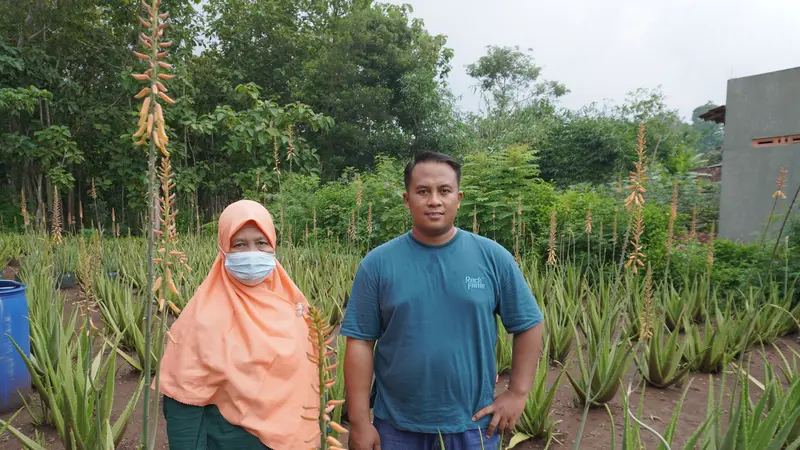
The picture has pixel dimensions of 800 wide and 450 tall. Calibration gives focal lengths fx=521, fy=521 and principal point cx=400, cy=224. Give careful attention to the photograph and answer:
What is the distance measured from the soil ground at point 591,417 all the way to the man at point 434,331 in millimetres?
1186

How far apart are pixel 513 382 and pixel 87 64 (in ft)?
43.7

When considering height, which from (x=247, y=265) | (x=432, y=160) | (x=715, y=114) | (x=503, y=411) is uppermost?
(x=715, y=114)

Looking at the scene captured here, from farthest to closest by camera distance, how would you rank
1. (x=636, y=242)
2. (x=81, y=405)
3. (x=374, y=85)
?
(x=374, y=85)
(x=81, y=405)
(x=636, y=242)

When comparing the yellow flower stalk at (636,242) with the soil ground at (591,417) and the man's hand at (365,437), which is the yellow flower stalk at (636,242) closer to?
the man's hand at (365,437)

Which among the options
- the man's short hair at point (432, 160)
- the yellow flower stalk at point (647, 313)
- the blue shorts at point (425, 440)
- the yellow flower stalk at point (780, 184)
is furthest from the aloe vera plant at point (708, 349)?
the man's short hair at point (432, 160)

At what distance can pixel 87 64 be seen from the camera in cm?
1190

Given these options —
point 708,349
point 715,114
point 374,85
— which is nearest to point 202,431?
point 708,349

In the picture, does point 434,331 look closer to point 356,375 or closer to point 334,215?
point 356,375

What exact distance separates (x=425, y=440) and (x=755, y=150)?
7.47 m

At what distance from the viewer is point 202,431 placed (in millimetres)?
1734

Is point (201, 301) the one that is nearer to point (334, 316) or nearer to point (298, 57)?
point (334, 316)

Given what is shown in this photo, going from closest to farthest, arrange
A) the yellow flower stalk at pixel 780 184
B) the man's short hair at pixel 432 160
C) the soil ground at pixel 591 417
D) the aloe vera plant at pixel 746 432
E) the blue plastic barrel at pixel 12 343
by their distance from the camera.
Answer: the aloe vera plant at pixel 746 432
the man's short hair at pixel 432 160
the yellow flower stalk at pixel 780 184
the soil ground at pixel 591 417
the blue plastic barrel at pixel 12 343

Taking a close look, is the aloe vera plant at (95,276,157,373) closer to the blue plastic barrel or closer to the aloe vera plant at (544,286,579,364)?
the blue plastic barrel

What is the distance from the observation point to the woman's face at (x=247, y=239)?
1893 mm
